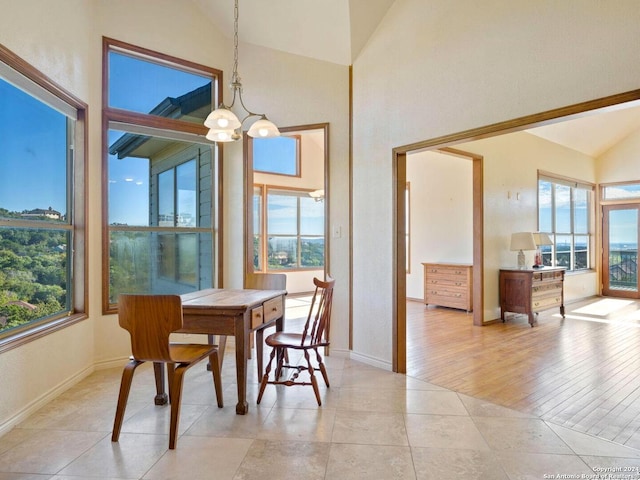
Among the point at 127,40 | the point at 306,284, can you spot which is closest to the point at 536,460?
the point at 127,40

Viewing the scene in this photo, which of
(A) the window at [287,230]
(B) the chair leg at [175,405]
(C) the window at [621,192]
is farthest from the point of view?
(A) the window at [287,230]

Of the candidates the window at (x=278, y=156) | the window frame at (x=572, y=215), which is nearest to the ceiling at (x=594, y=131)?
the window frame at (x=572, y=215)

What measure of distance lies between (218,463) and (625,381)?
339 centimetres

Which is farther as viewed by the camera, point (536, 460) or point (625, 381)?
point (625, 381)

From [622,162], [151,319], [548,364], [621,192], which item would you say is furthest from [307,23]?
[621,192]

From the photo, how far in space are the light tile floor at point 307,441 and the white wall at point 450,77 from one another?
107 cm

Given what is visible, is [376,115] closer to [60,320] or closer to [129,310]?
[129,310]

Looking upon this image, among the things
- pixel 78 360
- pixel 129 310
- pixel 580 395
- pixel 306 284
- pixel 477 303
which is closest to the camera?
pixel 129 310

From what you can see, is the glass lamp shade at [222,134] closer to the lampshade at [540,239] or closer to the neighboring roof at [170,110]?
the neighboring roof at [170,110]

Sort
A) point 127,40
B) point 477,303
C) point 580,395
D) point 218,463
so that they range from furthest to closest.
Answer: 1. point 477,303
2. point 127,40
3. point 580,395
4. point 218,463

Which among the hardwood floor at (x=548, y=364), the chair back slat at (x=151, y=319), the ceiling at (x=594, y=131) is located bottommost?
the hardwood floor at (x=548, y=364)

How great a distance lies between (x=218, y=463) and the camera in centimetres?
206

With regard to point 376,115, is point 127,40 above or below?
above

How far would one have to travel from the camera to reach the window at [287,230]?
→ 8367 millimetres
